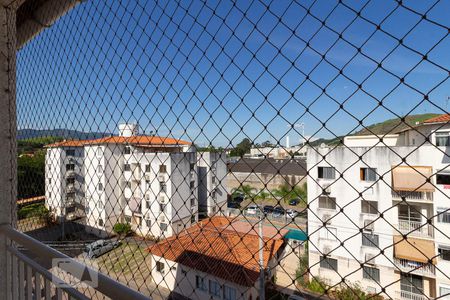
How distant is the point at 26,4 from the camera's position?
5.33ft

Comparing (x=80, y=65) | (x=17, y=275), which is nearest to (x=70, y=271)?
(x=17, y=275)

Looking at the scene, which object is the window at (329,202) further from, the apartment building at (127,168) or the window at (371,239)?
the apartment building at (127,168)

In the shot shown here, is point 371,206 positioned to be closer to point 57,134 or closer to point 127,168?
point 57,134

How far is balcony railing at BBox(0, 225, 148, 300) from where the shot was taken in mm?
623

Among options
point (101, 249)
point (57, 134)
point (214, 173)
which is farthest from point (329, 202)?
point (101, 249)

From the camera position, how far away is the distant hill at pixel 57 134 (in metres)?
1.46

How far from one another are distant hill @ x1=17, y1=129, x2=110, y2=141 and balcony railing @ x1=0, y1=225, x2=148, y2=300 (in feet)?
1.80

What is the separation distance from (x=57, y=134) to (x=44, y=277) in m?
1.04

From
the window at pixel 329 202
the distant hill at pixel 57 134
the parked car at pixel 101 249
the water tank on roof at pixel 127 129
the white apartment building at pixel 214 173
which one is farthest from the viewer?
the parked car at pixel 101 249

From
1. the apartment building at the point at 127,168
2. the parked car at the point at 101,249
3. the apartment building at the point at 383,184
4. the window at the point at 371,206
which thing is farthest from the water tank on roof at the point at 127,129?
the window at the point at 371,206

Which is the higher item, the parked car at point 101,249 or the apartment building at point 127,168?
the apartment building at point 127,168

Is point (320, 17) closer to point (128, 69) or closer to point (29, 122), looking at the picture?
point (128, 69)

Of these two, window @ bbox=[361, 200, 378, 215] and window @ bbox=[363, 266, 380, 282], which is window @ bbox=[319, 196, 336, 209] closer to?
window @ bbox=[361, 200, 378, 215]

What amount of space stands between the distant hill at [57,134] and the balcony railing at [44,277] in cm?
55
